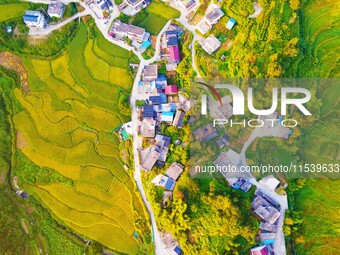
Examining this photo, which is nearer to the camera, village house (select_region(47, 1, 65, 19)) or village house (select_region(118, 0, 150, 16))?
village house (select_region(47, 1, 65, 19))

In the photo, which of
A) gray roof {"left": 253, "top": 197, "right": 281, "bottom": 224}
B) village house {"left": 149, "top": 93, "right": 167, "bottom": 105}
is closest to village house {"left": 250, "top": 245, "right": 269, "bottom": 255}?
gray roof {"left": 253, "top": 197, "right": 281, "bottom": 224}

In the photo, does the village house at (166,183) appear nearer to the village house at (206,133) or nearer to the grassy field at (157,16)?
the village house at (206,133)

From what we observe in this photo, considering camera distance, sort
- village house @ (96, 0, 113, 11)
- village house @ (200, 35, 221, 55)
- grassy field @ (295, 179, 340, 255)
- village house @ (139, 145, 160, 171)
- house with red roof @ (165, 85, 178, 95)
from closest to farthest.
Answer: grassy field @ (295, 179, 340, 255)
village house @ (139, 145, 160, 171)
house with red roof @ (165, 85, 178, 95)
village house @ (200, 35, 221, 55)
village house @ (96, 0, 113, 11)

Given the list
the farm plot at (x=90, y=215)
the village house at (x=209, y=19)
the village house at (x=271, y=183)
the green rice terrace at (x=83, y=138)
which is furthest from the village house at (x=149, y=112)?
the village house at (x=271, y=183)

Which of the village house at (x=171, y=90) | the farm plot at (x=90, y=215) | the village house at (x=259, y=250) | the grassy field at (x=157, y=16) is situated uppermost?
the grassy field at (x=157, y=16)

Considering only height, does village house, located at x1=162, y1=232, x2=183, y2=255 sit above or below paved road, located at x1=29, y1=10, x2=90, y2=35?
below

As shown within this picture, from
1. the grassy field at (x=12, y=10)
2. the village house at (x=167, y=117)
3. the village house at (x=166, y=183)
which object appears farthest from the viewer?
the grassy field at (x=12, y=10)

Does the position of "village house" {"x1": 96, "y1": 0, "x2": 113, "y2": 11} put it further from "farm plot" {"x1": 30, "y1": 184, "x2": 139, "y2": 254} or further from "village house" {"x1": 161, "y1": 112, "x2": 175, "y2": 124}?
"farm plot" {"x1": 30, "y1": 184, "x2": 139, "y2": 254}

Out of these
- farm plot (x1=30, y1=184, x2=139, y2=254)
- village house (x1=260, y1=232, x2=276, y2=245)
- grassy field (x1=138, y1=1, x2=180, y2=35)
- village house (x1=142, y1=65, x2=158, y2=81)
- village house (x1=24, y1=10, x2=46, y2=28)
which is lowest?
farm plot (x1=30, y1=184, x2=139, y2=254)

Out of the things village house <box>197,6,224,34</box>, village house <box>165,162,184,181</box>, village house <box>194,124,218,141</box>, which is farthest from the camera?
village house <box>197,6,224,34</box>
